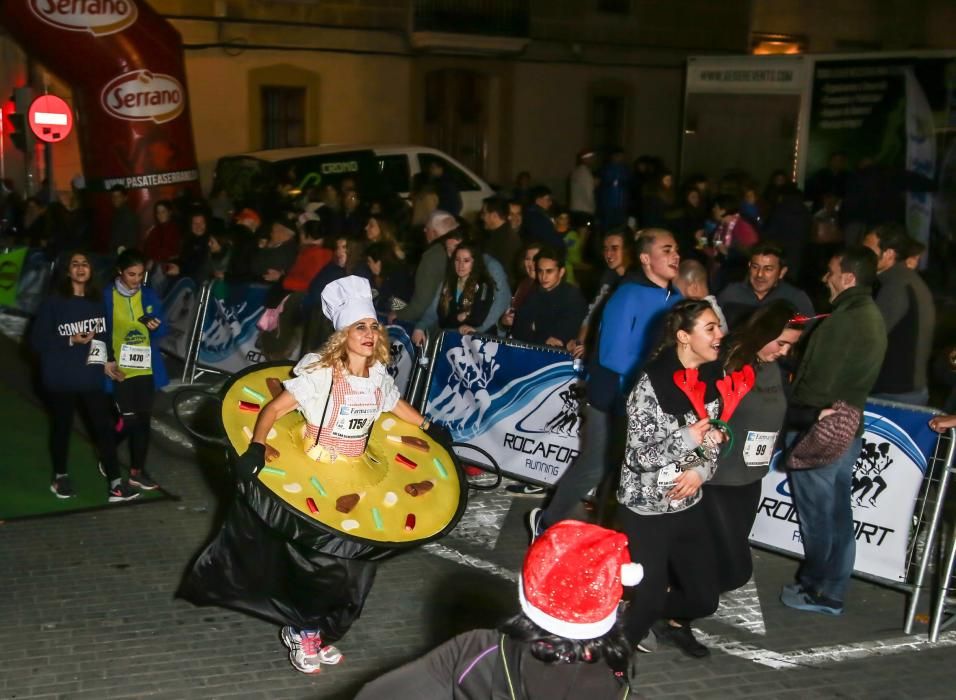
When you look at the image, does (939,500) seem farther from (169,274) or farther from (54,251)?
(54,251)

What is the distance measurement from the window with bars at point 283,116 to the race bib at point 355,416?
68.8 ft

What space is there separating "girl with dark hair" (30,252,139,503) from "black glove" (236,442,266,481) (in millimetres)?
3317

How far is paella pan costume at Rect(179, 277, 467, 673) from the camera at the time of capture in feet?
18.0

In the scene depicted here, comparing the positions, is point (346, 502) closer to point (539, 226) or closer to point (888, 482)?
point (888, 482)

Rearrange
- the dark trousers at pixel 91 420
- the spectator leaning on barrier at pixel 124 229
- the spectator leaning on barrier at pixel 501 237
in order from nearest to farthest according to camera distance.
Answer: the dark trousers at pixel 91 420, the spectator leaning on barrier at pixel 501 237, the spectator leaning on barrier at pixel 124 229

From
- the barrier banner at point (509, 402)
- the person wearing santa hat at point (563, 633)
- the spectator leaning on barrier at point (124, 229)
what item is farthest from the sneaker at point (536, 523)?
the spectator leaning on barrier at point (124, 229)

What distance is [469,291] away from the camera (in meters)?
9.58

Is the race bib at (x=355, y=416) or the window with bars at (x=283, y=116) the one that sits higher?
the window with bars at (x=283, y=116)

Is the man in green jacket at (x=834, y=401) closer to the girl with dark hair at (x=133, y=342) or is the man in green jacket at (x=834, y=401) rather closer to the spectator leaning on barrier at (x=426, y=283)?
the spectator leaning on barrier at (x=426, y=283)

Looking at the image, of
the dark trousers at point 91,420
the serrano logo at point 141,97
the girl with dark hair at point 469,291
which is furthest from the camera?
the serrano logo at point 141,97

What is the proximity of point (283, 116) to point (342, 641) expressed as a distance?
833 inches

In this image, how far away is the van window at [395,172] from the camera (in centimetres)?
1941

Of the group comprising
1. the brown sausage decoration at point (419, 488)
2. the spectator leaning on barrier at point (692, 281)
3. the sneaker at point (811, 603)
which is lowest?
the sneaker at point (811, 603)

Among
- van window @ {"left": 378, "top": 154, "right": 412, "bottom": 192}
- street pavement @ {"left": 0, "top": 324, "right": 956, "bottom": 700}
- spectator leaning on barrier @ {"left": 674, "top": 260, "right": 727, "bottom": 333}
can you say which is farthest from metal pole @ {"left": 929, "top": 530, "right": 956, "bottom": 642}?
van window @ {"left": 378, "top": 154, "right": 412, "bottom": 192}
